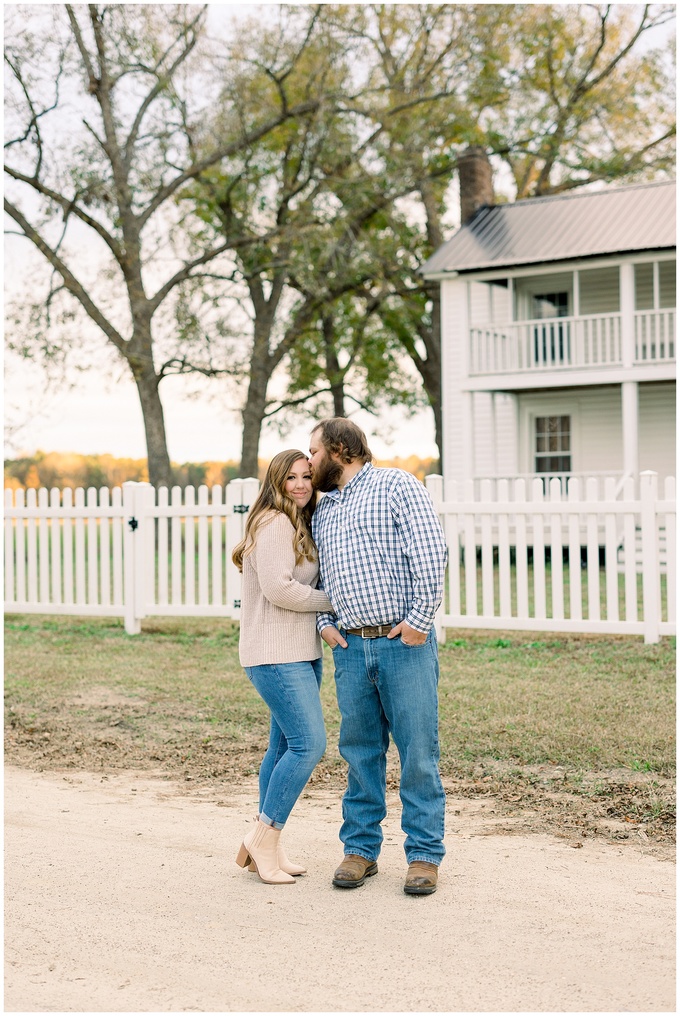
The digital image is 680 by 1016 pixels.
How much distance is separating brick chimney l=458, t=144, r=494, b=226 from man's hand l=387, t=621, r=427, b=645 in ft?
74.6

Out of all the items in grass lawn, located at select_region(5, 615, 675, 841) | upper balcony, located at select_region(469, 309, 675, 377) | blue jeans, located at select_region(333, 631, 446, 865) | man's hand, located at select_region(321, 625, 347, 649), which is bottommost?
grass lawn, located at select_region(5, 615, 675, 841)

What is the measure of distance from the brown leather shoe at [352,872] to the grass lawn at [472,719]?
3.63 ft

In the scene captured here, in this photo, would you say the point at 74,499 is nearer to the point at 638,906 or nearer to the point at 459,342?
the point at 638,906

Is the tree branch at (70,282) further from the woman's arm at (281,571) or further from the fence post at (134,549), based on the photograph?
the woman's arm at (281,571)

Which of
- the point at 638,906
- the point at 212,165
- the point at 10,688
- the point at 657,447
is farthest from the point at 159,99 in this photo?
the point at 638,906

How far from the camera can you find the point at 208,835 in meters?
4.98

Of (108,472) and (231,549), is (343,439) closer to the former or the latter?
(231,549)

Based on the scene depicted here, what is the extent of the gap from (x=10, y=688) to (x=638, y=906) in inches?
245

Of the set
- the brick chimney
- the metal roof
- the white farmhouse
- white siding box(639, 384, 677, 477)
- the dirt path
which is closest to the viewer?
the dirt path

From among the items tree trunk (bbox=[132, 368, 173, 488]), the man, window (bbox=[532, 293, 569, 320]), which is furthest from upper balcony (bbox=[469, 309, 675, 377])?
the man

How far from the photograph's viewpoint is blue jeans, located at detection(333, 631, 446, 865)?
4.21 metres

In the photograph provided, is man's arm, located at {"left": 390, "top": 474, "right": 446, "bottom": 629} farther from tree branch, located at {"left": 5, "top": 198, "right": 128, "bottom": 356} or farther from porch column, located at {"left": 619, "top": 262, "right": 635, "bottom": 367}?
tree branch, located at {"left": 5, "top": 198, "right": 128, "bottom": 356}

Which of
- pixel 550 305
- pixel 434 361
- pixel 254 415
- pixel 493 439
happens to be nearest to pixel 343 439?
pixel 493 439

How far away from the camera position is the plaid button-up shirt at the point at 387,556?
415 cm
